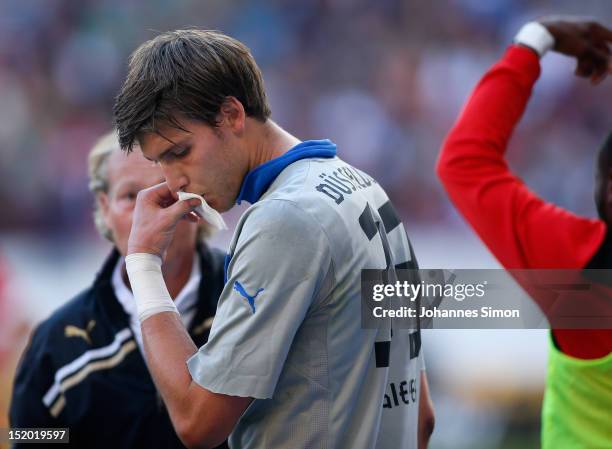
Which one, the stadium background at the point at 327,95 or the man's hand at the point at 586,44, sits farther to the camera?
the stadium background at the point at 327,95

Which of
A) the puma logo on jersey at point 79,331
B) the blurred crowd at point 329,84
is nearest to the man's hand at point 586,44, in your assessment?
the puma logo on jersey at point 79,331

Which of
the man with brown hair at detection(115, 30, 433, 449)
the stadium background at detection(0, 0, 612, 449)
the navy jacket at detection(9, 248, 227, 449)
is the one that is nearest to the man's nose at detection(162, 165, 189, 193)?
the man with brown hair at detection(115, 30, 433, 449)

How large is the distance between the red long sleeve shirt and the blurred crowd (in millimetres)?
5126

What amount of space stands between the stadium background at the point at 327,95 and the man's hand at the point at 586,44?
4383 mm

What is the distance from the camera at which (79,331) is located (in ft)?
9.48

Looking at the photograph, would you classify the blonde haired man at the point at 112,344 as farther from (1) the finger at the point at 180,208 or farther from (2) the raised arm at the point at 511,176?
(2) the raised arm at the point at 511,176

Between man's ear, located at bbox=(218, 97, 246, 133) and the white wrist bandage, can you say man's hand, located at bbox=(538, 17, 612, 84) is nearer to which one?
the white wrist bandage

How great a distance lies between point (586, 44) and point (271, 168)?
3.68ft

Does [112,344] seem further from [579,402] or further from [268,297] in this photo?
[579,402]

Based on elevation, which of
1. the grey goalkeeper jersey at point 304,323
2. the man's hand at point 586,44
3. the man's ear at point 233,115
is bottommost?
the grey goalkeeper jersey at point 304,323

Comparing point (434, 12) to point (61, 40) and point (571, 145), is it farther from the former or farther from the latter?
point (61, 40)

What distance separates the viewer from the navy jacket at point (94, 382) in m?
2.75

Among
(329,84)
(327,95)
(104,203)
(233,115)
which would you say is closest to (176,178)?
(233,115)

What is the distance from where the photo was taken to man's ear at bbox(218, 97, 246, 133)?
2.05 meters
